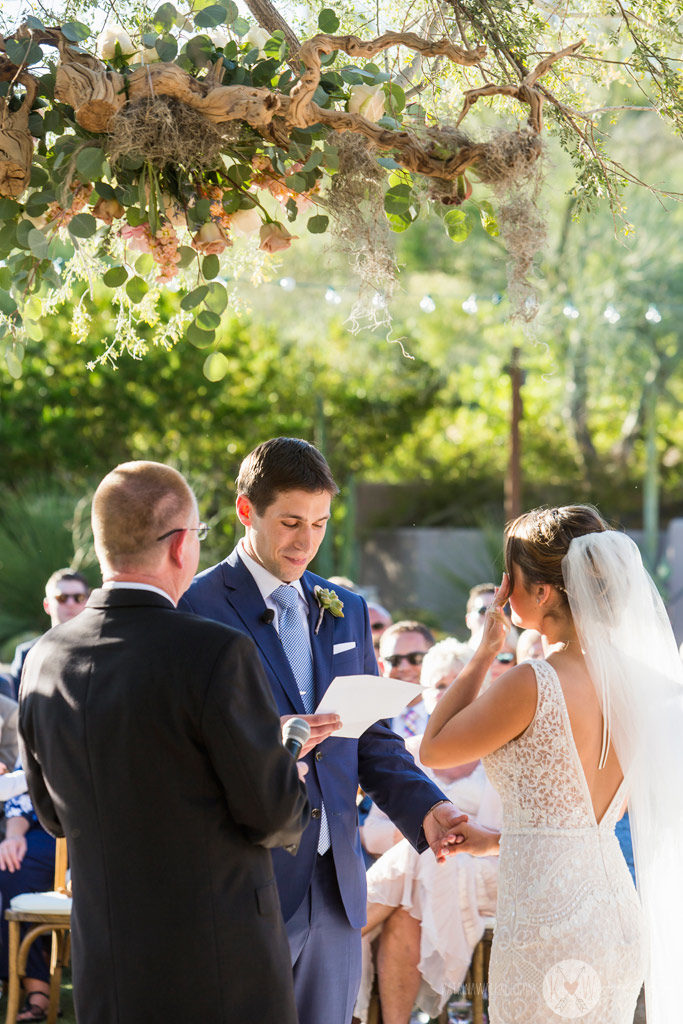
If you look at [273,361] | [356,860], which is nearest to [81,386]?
[273,361]

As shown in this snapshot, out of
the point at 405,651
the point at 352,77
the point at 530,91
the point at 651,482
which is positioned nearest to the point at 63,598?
the point at 405,651

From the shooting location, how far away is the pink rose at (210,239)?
2506 mm

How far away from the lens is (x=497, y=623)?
2910 millimetres

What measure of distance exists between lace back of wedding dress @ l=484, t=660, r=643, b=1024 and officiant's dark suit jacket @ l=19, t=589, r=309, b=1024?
789 mm

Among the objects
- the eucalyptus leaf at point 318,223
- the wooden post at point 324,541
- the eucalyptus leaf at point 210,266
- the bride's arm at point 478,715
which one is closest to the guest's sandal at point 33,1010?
the bride's arm at point 478,715

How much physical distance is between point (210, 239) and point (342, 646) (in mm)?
1155

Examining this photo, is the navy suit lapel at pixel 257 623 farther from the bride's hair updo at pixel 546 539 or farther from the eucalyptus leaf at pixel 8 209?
the eucalyptus leaf at pixel 8 209

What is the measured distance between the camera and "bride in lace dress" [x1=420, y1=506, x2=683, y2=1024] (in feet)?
8.76

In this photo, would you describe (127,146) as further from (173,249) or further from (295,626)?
(295,626)

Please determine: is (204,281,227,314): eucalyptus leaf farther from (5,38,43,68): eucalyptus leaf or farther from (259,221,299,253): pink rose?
(5,38,43,68): eucalyptus leaf

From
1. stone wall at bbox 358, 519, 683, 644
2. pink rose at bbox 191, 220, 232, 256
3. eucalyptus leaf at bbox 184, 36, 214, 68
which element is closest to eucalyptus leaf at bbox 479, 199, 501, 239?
pink rose at bbox 191, 220, 232, 256

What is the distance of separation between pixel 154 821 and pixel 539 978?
1.15 m

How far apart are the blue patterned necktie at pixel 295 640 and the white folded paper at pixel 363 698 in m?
0.34

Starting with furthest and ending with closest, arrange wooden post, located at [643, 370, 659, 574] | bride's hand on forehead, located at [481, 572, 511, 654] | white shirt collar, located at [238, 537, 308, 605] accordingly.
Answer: wooden post, located at [643, 370, 659, 574]
white shirt collar, located at [238, 537, 308, 605]
bride's hand on forehead, located at [481, 572, 511, 654]
